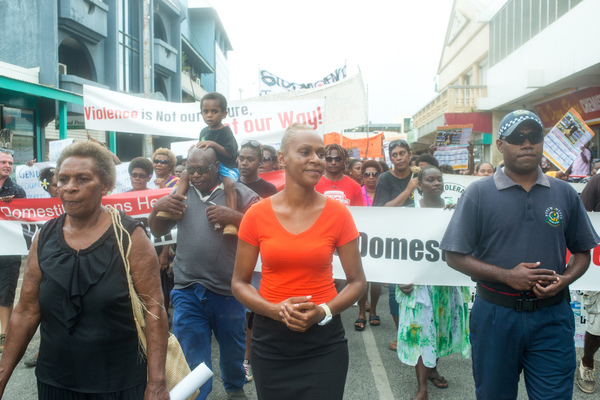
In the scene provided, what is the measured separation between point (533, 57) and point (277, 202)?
16.3m

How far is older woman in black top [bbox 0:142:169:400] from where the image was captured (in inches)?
87.2

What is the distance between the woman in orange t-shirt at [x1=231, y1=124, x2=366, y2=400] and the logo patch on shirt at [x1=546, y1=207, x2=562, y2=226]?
116 cm

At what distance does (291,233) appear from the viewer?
94.9 inches

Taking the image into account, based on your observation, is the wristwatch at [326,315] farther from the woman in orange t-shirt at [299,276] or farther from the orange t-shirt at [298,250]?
the orange t-shirt at [298,250]

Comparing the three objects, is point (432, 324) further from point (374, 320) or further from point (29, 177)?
point (29, 177)

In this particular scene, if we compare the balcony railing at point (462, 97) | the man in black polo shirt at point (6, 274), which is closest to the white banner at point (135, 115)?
the man in black polo shirt at point (6, 274)

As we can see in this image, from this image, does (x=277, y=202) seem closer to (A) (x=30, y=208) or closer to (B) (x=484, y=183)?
(B) (x=484, y=183)

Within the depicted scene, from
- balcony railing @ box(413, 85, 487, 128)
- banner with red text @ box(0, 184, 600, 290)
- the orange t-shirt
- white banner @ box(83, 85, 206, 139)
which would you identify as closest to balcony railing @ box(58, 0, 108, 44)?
white banner @ box(83, 85, 206, 139)

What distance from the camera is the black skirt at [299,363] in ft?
7.88

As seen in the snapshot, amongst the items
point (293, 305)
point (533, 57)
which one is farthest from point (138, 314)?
point (533, 57)

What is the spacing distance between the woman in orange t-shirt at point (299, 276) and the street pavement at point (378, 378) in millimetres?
1810

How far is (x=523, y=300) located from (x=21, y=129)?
13589 millimetres

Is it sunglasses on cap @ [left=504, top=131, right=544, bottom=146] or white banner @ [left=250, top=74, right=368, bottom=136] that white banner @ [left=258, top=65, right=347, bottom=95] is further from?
sunglasses on cap @ [left=504, top=131, right=544, bottom=146]

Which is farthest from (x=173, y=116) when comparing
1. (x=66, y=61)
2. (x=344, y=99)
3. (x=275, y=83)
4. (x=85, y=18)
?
(x=66, y=61)
